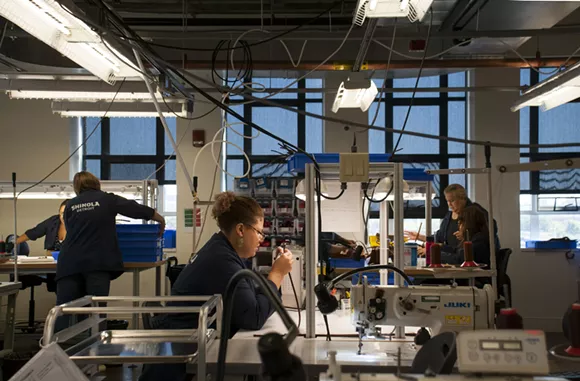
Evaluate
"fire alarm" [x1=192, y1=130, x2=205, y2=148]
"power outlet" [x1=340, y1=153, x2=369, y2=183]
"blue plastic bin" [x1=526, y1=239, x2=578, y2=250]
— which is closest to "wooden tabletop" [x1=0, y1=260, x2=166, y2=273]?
"fire alarm" [x1=192, y1=130, x2=205, y2=148]

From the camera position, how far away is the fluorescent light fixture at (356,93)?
336 centimetres

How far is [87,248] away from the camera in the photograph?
12.6 feet

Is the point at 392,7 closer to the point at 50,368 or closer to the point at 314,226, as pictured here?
the point at 314,226

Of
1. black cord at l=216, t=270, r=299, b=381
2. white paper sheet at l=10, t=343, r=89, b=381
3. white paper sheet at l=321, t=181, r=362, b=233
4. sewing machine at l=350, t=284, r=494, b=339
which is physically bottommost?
white paper sheet at l=10, t=343, r=89, b=381

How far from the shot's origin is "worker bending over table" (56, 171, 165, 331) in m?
3.83

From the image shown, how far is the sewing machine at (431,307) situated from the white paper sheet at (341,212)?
851 mm

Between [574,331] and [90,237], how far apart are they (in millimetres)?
→ 3339

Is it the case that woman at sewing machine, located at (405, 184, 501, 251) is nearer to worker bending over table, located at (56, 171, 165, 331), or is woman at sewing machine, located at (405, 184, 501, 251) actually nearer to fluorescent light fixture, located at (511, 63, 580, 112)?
fluorescent light fixture, located at (511, 63, 580, 112)

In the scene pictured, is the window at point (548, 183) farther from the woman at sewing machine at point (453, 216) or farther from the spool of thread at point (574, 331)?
the spool of thread at point (574, 331)

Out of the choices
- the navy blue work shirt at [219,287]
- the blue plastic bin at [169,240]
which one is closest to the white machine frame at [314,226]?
the navy blue work shirt at [219,287]

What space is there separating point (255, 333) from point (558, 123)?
532 centimetres

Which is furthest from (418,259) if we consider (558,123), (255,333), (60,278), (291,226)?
(558,123)

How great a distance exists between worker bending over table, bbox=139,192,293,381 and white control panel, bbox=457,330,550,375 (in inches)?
36.4

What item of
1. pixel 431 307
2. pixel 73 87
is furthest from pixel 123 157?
pixel 431 307
